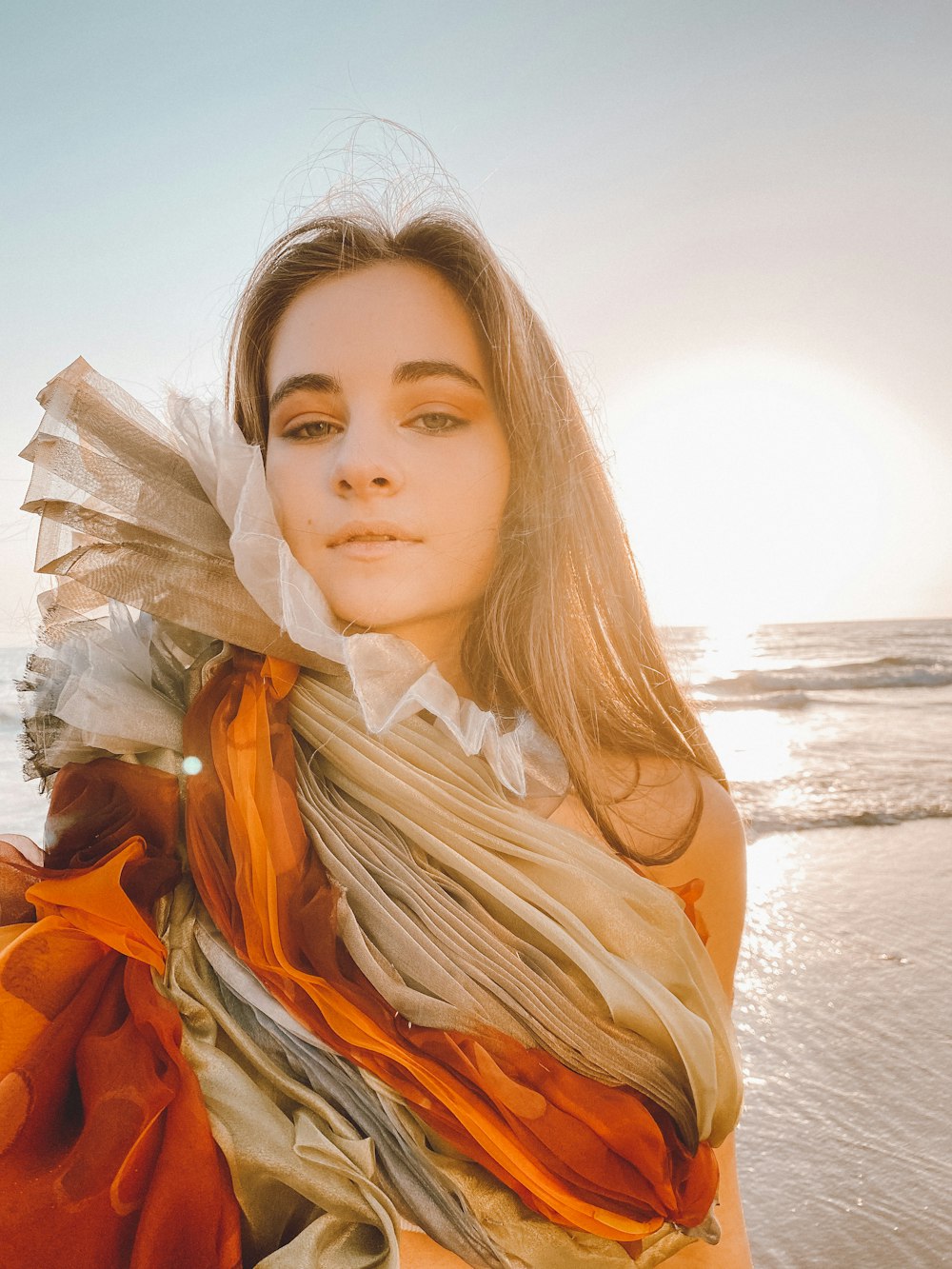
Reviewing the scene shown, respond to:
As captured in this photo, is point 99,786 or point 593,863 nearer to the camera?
point 99,786

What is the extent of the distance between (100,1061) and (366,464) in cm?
94

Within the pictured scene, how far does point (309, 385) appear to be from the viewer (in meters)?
1.57

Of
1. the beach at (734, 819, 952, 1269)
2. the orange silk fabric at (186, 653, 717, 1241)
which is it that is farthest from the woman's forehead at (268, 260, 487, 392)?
the beach at (734, 819, 952, 1269)

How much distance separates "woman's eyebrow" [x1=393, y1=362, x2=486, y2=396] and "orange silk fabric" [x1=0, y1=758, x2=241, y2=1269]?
2.59 feet

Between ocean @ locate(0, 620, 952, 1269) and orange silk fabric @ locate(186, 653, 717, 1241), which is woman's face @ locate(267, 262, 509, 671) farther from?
ocean @ locate(0, 620, 952, 1269)

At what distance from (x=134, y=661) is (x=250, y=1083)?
0.66 meters

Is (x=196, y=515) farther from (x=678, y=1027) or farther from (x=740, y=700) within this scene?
Answer: (x=740, y=700)

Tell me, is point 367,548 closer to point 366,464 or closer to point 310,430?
point 366,464

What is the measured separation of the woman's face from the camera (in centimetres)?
150

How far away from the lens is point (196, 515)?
1.47 meters

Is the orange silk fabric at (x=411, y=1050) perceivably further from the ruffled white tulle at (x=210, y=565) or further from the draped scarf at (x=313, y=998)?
the ruffled white tulle at (x=210, y=565)

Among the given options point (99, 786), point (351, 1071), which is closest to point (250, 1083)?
point (351, 1071)

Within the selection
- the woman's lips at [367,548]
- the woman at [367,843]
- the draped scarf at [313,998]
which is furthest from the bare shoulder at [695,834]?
the woman's lips at [367,548]

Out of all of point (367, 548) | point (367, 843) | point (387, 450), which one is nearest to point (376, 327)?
point (387, 450)
